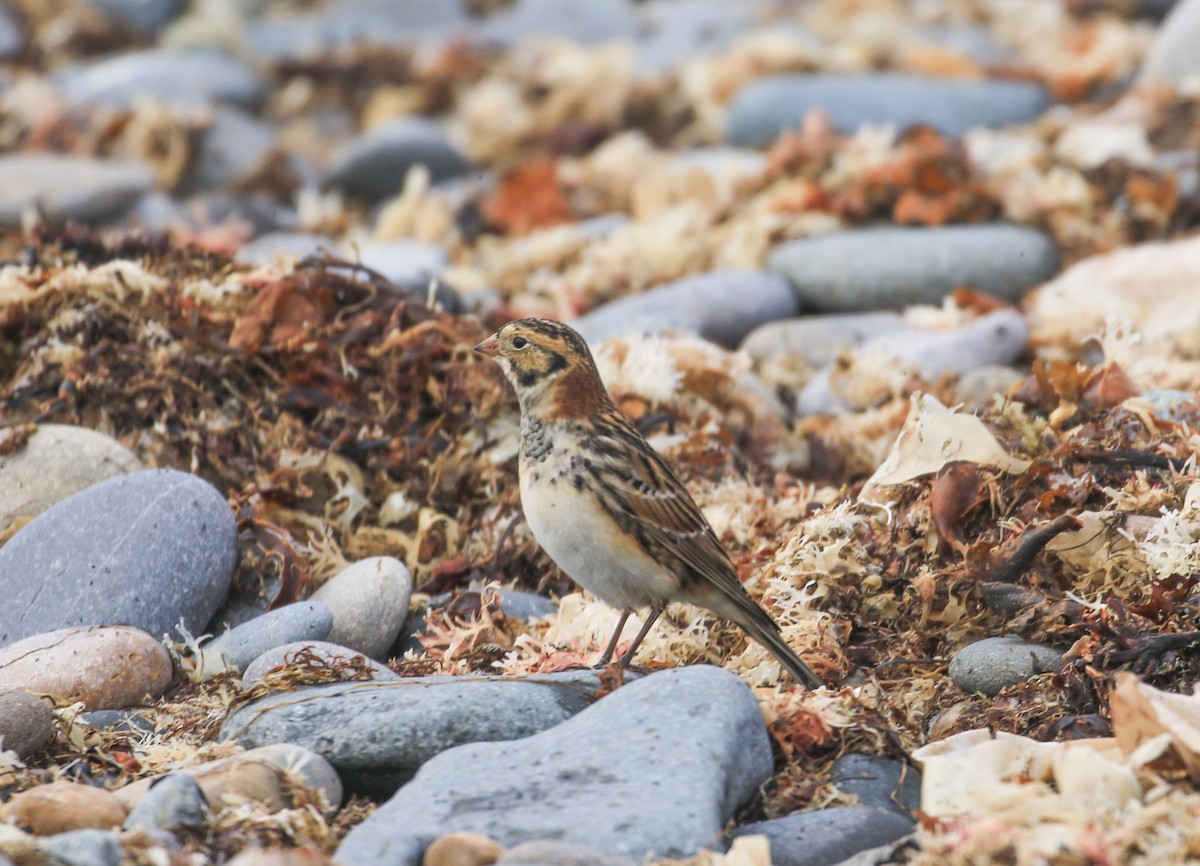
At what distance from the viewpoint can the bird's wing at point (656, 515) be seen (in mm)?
5359

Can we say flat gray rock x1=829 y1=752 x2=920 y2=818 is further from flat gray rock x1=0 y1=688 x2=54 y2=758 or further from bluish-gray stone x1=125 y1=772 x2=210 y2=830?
flat gray rock x1=0 y1=688 x2=54 y2=758

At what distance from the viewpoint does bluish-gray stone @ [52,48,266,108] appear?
1614 cm

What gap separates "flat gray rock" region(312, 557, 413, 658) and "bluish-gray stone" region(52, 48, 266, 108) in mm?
11192

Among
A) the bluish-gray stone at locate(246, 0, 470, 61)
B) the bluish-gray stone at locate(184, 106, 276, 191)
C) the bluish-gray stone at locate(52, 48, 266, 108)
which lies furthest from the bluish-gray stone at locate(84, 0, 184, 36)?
the bluish-gray stone at locate(184, 106, 276, 191)

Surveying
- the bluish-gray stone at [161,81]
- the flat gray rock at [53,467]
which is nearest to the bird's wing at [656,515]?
the flat gray rock at [53,467]

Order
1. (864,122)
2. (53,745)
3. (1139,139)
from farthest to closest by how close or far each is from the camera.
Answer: (864,122) → (1139,139) → (53,745)

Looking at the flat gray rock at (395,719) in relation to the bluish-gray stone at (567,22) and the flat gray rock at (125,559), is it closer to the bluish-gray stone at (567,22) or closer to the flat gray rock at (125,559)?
the flat gray rock at (125,559)

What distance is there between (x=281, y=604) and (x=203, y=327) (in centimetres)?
203

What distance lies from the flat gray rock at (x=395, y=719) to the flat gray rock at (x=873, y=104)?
989 cm

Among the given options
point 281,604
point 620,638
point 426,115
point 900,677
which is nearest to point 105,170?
point 426,115

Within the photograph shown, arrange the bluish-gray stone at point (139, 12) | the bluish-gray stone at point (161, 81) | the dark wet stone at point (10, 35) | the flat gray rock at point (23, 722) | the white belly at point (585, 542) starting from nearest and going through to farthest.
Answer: the flat gray rock at point (23, 722) < the white belly at point (585, 542) < the bluish-gray stone at point (161, 81) < the dark wet stone at point (10, 35) < the bluish-gray stone at point (139, 12)

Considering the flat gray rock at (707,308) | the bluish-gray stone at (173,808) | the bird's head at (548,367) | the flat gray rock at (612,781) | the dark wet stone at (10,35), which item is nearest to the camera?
the flat gray rock at (612,781)

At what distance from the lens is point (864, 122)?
13.6m

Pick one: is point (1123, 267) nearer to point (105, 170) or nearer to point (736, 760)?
point (736, 760)
